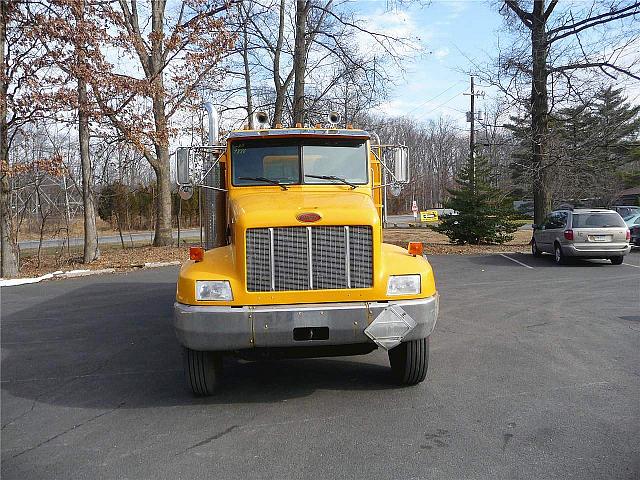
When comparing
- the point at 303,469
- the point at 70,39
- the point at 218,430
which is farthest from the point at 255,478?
the point at 70,39

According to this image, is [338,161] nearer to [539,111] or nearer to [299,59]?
[539,111]

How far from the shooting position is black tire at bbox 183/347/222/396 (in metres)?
5.18

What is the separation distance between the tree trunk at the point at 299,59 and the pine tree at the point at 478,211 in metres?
7.25

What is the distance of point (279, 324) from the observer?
15.8ft

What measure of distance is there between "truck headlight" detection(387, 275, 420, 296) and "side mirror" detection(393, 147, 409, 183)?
1813 millimetres

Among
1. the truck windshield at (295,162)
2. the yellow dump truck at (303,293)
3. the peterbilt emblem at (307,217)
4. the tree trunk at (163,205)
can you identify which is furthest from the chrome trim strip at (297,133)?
the tree trunk at (163,205)

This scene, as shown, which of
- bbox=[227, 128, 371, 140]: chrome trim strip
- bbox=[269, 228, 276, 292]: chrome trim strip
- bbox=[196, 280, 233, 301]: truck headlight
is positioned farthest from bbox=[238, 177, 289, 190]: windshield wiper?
bbox=[196, 280, 233, 301]: truck headlight

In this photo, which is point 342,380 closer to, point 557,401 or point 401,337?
point 401,337

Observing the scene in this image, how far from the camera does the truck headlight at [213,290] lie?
4906mm

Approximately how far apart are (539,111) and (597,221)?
7.60 m

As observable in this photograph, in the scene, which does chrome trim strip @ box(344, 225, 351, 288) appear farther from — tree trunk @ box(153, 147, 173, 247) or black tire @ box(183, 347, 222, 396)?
tree trunk @ box(153, 147, 173, 247)

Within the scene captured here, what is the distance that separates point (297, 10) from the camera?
24.9 meters

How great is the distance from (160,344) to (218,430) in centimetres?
325

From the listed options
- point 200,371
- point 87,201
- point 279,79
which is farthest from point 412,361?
point 279,79
